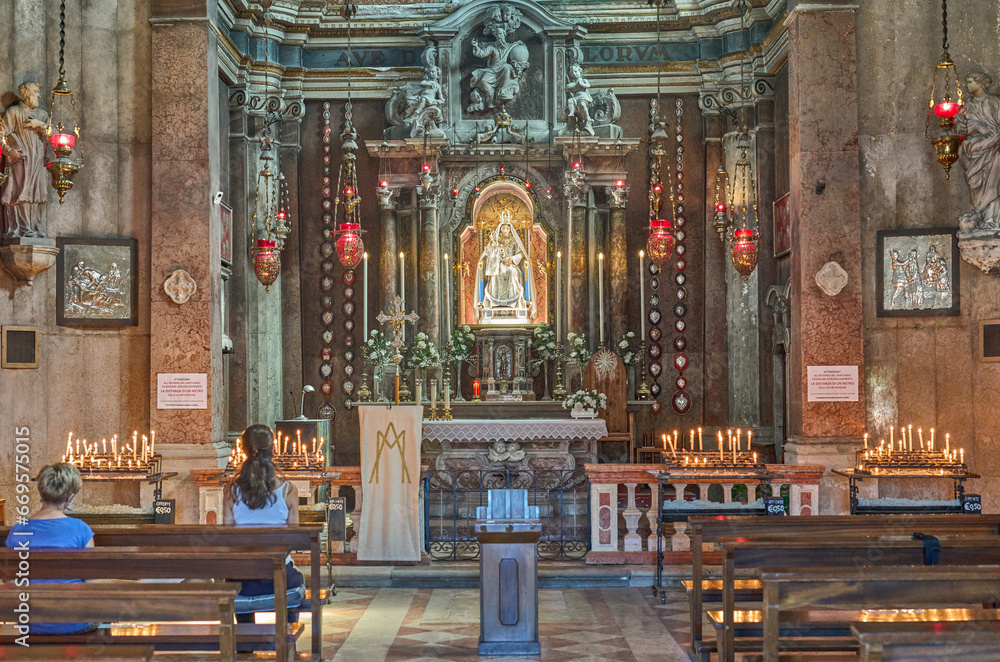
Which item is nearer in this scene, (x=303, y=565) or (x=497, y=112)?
(x=303, y=565)

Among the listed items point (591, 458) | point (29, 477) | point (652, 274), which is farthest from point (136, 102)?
point (652, 274)

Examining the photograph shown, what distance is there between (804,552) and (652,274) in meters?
11.3

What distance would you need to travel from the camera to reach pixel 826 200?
1182 centimetres

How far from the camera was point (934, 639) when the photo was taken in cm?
386

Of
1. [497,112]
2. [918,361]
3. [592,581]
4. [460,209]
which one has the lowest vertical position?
[592,581]

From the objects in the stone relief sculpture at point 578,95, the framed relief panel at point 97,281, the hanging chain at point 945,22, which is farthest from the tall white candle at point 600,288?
the framed relief panel at point 97,281

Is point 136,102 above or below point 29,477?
above

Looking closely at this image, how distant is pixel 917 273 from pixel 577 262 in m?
5.83

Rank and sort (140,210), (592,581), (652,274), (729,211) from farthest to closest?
(652,274) < (729,211) < (140,210) < (592,581)

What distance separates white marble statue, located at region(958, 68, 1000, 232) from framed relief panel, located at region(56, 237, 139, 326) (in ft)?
30.9

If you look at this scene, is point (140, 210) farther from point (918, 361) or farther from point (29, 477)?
point (918, 361)

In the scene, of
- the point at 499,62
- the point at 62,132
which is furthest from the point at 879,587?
the point at 499,62

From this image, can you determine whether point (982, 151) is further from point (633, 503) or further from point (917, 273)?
point (633, 503)

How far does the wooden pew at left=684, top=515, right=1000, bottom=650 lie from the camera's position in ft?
22.1
